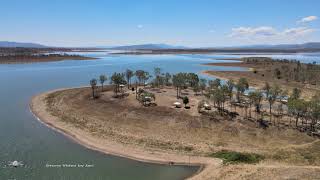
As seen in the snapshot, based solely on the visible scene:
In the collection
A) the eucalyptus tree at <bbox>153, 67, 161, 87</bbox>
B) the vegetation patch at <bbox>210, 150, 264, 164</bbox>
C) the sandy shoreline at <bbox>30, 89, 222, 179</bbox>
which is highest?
the eucalyptus tree at <bbox>153, 67, 161, 87</bbox>

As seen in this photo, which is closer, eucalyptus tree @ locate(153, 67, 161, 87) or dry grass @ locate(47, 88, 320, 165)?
dry grass @ locate(47, 88, 320, 165)

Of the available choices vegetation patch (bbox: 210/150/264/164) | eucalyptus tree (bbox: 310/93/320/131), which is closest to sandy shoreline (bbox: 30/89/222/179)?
vegetation patch (bbox: 210/150/264/164)

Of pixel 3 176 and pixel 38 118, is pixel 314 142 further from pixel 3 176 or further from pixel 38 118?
pixel 38 118

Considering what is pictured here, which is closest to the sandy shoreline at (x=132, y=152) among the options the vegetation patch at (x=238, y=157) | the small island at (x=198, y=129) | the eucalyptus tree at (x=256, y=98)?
the small island at (x=198, y=129)

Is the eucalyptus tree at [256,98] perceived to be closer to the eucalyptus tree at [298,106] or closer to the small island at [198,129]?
the small island at [198,129]

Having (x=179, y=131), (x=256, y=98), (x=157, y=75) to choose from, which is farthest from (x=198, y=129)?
(x=157, y=75)

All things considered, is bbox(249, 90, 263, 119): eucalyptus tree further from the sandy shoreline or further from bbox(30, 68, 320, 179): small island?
the sandy shoreline

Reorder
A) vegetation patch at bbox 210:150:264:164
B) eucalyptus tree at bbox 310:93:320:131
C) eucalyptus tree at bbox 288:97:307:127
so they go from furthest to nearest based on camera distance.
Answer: eucalyptus tree at bbox 288:97:307:127
eucalyptus tree at bbox 310:93:320:131
vegetation patch at bbox 210:150:264:164
